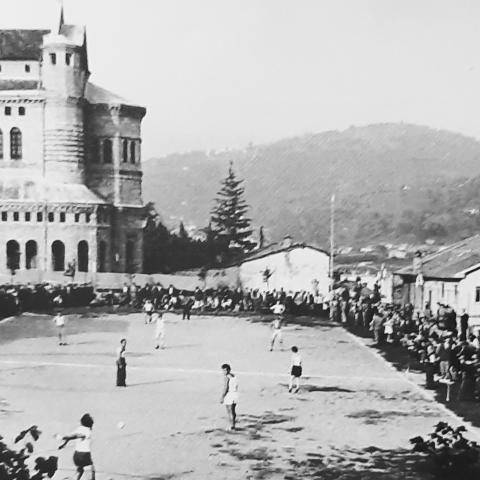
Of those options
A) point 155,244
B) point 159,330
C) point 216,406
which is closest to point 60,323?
point 159,330

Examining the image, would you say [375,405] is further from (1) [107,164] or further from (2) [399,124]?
(1) [107,164]

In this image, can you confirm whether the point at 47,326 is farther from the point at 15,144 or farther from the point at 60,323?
the point at 15,144

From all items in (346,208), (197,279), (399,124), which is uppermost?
(399,124)

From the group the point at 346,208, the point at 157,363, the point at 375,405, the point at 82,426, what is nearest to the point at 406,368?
the point at 375,405

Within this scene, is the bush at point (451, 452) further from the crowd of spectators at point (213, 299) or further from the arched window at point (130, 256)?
the arched window at point (130, 256)

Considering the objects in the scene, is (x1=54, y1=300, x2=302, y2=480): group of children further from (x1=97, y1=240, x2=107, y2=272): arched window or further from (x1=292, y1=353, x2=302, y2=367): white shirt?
(x1=97, y1=240, x2=107, y2=272): arched window

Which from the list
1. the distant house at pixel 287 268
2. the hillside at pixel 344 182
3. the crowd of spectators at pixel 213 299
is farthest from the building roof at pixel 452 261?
the crowd of spectators at pixel 213 299

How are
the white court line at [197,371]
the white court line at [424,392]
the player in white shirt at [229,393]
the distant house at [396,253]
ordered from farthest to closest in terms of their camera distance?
the distant house at [396,253] → the white court line at [197,371] → the player in white shirt at [229,393] → the white court line at [424,392]
